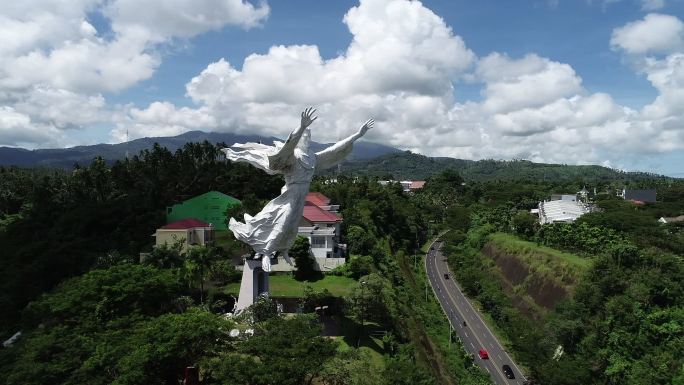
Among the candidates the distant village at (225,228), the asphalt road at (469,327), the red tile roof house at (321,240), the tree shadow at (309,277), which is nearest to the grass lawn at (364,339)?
the distant village at (225,228)

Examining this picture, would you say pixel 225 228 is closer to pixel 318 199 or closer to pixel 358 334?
pixel 318 199

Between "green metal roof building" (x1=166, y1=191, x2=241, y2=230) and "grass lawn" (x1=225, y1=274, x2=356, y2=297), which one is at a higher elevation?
"green metal roof building" (x1=166, y1=191, x2=241, y2=230)

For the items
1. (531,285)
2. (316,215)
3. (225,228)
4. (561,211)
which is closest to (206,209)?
(225,228)

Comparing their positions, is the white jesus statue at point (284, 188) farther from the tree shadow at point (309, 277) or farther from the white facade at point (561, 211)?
the white facade at point (561, 211)

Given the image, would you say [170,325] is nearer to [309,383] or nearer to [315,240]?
[309,383]

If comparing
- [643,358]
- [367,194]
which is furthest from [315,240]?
[367,194]

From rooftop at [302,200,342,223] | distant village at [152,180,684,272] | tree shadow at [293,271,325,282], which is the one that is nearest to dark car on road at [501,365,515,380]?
distant village at [152,180,684,272]

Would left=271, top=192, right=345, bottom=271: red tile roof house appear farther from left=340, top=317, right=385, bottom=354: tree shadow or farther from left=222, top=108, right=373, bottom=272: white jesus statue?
left=222, top=108, right=373, bottom=272: white jesus statue
